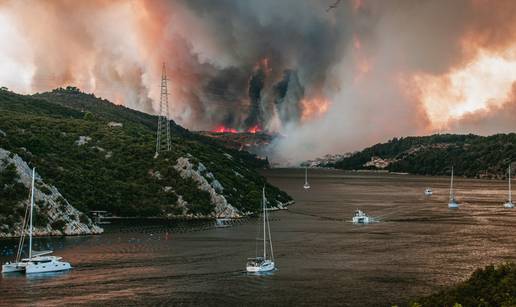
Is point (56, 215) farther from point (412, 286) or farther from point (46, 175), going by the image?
point (412, 286)

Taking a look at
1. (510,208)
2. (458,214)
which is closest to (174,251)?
(458,214)

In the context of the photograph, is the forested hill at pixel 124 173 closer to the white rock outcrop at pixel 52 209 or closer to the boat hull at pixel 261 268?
the white rock outcrop at pixel 52 209

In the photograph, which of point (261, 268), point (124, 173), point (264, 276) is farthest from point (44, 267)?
point (124, 173)

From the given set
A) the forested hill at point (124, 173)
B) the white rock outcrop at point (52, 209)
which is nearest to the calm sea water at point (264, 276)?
the white rock outcrop at point (52, 209)

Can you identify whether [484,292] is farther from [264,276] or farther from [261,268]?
[261,268]

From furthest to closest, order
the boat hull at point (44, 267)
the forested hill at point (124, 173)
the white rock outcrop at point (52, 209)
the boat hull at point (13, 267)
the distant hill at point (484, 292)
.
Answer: the forested hill at point (124, 173)
the white rock outcrop at point (52, 209)
the boat hull at point (44, 267)
the boat hull at point (13, 267)
the distant hill at point (484, 292)

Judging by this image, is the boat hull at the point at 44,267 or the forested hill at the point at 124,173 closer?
the boat hull at the point at 44,267

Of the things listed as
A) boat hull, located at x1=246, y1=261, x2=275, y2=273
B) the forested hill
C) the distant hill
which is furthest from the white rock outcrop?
the distant hill
